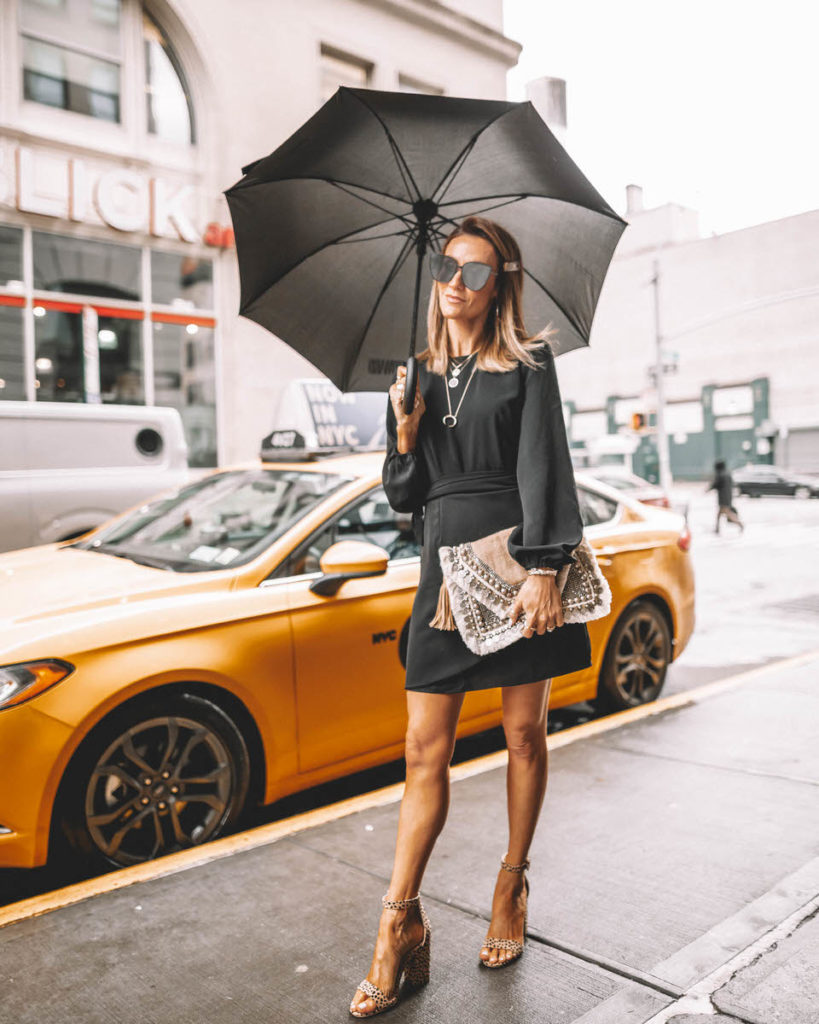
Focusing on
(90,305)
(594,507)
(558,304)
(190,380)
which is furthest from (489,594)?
(190,380)

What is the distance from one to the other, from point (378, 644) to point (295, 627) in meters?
0.41

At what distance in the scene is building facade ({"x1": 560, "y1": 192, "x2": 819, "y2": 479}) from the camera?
1912 inches

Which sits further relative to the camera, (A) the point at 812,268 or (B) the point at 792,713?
(A) the point at 812,268

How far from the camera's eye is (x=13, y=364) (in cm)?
1464

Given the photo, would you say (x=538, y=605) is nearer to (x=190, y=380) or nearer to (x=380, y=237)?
(x=380, y=237)

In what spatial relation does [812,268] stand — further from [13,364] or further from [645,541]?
[645,541]

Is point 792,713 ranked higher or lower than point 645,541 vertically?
lower

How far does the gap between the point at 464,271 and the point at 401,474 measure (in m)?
0.55

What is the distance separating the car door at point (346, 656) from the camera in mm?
3816

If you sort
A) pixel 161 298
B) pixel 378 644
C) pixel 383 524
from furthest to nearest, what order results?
pixel 161 298, pixel 383 524, pixel 378 644

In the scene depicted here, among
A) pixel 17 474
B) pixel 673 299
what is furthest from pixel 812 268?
pixel 17 474

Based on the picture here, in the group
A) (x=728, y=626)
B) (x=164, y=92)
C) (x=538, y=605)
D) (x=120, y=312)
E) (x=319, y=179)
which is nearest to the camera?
(x=538, y=605)

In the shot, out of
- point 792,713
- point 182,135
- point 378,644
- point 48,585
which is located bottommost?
point 792,713

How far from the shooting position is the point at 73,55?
601 inches
